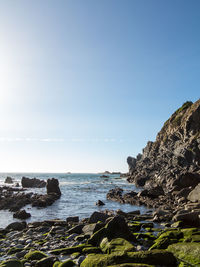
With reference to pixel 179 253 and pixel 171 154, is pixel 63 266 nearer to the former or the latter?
pixel 179 253

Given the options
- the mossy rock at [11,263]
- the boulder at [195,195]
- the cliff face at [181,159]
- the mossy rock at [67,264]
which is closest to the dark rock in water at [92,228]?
the mossy rock at [67,264]

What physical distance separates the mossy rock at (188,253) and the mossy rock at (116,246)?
1928 millimetres

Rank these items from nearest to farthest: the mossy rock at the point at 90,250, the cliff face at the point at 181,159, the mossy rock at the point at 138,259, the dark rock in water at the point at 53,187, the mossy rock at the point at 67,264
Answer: the mossy rock at the point at 138,259 → the mossy rock at the point at 67,264 → the mossy rock at the point at 90,250 → the cliff face at the point at 181,159 → the dark rock in water at the point at 53,187

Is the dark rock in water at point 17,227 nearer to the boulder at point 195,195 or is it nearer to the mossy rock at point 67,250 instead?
the mossy rock at point 67,250

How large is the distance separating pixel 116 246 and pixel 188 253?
3139mm

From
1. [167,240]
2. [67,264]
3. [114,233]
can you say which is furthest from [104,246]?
[167,240]

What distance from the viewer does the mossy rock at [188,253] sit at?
8.22 metres

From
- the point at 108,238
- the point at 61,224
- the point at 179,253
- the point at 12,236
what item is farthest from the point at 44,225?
the point at 179,253

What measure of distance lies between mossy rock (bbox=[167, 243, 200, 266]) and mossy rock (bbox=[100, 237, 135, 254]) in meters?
1.93

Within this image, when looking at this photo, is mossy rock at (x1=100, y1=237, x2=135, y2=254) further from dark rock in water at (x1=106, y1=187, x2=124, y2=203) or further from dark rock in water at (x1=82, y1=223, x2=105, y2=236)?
dark rock in water at (x1=106, y1=187, x2=124, y2=203)

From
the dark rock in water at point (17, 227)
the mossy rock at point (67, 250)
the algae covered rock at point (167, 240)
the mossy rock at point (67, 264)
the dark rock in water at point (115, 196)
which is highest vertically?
the algae covered rock at point (167, 240)

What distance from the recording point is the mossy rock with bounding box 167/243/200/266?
8.22 metres

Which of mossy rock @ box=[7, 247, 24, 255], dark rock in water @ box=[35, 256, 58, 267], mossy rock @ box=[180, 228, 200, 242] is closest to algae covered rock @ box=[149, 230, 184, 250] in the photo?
mossy rock @ box=[180, 228, 200, 242]

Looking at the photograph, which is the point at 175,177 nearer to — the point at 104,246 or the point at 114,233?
the point at 114,233
